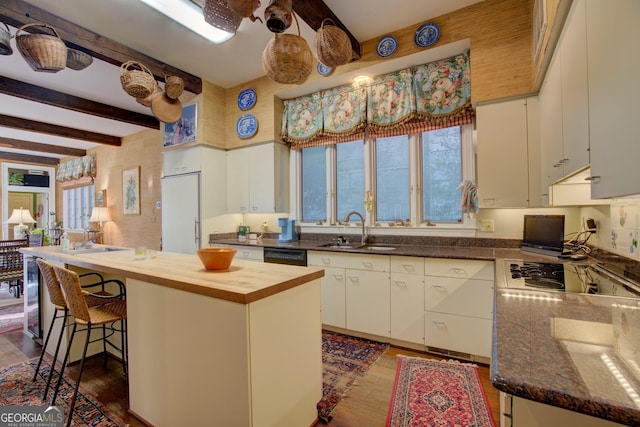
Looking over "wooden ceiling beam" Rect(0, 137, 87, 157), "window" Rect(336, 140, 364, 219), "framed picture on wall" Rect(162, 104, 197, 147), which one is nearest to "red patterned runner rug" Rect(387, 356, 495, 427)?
"window" Rect(336, 140, 364, 219)

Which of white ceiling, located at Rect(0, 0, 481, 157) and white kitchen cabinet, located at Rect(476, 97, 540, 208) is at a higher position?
white ceiling, located at Rect(0, 0, 481, 157)

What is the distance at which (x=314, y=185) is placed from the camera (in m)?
3.82

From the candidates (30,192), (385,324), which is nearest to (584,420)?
(385,324)

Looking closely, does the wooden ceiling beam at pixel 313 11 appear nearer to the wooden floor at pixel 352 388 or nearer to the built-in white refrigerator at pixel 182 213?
the built-in white refrigerator at pixel 182 213

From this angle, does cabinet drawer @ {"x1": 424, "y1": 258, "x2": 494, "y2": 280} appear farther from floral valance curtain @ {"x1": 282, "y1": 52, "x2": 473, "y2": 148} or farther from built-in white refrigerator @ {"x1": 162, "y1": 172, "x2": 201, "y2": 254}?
built-in white refrigerator @ {"x1": 162, "y1": 172, "x2": 201, "y2": 254}

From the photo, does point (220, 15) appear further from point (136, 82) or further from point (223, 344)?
point (223, 344)

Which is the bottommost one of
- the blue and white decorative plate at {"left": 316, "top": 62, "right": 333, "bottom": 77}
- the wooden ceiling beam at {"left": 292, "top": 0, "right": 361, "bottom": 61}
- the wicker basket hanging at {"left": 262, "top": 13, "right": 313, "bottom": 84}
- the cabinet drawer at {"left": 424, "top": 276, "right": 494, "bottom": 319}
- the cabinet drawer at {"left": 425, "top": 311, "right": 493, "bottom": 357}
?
the cabinet drawer at {"left": 425, "top": 311, "right": 493, "bottom": 357}

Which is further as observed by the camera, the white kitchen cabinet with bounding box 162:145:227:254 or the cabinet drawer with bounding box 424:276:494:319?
the white kitchen cabinet with bounding box 162:145:227:254

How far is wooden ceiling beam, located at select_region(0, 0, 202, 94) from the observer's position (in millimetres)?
2299

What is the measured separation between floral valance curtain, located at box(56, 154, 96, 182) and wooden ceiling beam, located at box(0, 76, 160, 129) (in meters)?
2.79

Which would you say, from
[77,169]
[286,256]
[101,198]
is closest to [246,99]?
[286,256]

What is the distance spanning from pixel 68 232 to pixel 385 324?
814 cm

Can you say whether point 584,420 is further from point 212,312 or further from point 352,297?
point 352,297

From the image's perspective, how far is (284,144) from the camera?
12.7ft
